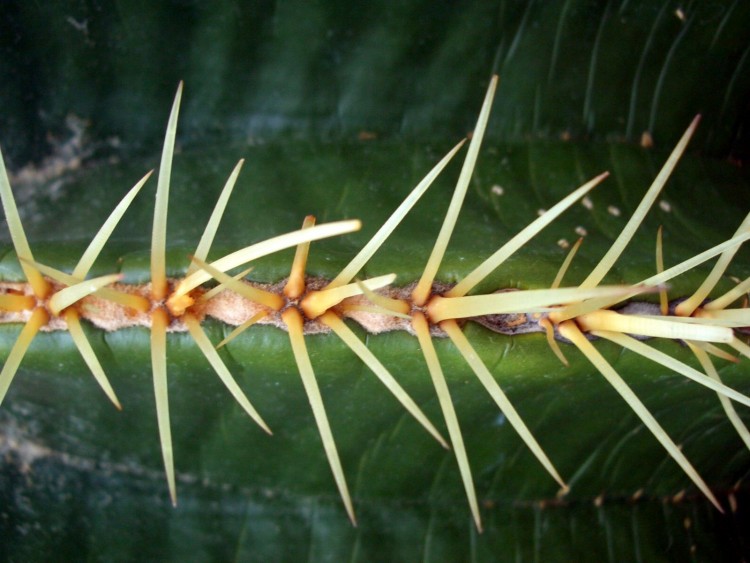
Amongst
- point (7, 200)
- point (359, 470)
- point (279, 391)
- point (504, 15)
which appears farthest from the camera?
point (504, 15)

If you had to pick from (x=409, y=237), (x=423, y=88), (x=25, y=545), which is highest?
(x=423, y=88)

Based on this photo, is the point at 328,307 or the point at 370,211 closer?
the point at 328,307

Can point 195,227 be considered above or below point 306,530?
above

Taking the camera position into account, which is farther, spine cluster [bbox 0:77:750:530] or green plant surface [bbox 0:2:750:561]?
green plant surface [bbox 0:2:750:561]

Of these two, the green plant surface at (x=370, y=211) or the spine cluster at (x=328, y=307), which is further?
the green plant surface at (x=370, y=211)

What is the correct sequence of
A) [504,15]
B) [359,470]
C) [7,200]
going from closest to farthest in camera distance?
[7,200]
[359,470]
[504,15]

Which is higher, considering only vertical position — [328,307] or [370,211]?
[370,211]

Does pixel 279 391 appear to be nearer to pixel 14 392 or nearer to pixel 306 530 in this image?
pixel 306 530

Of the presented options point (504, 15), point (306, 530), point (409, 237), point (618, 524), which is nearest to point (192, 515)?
point (306, 530)
